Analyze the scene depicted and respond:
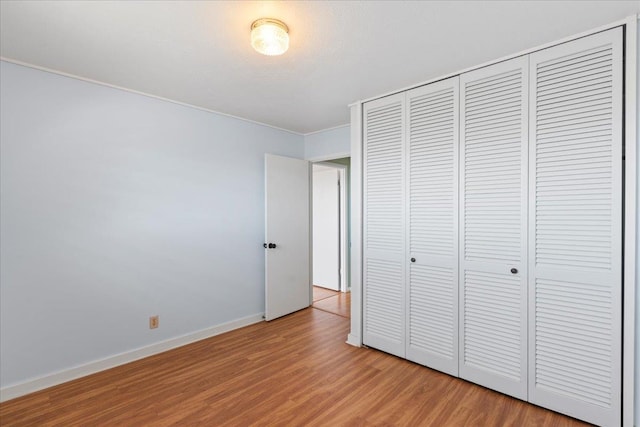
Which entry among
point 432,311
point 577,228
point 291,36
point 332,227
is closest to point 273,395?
point 432,311

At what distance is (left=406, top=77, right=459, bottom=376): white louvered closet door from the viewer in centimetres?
246

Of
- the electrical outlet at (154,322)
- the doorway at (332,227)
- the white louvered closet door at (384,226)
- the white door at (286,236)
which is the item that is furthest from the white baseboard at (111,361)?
the doorway at (332,227)

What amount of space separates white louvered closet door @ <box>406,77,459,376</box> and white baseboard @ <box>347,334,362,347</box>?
49cm

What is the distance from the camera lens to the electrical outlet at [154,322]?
2.89 meters

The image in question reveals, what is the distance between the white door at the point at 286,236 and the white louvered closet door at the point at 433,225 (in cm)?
171

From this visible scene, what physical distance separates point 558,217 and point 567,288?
44cm

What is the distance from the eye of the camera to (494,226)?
7.40 ft

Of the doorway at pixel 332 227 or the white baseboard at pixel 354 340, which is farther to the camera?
the doorway at pixel 332 227

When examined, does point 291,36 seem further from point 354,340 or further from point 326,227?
point 326,227

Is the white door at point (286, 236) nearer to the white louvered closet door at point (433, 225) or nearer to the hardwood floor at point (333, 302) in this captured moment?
the hardwood floor at point (333, 302)

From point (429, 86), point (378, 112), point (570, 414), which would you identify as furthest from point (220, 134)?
point (570, 414)

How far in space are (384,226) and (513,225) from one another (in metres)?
1.02

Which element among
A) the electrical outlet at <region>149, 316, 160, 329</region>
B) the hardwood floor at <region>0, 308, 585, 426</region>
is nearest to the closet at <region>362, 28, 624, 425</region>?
the hardwood floor at <region>0, 308, 585, 426</region>

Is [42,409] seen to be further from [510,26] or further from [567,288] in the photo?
[510,26]
